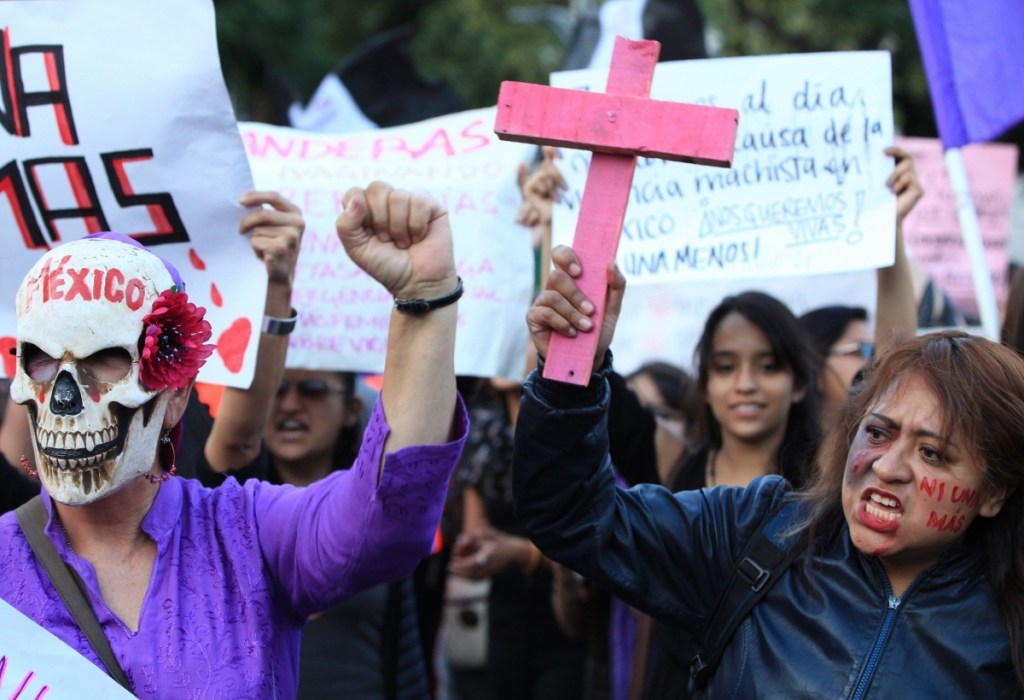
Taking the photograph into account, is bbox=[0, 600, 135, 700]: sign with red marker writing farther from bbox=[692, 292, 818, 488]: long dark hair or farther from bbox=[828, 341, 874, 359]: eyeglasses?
bbox=[828, 341, 874, 359]: eyeglasses

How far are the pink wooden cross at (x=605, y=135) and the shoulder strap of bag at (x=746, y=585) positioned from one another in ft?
1.66

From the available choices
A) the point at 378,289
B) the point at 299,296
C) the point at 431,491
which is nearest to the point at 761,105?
the point at 378,289

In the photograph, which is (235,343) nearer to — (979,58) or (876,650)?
(876,650)

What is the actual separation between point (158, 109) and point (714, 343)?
1.73 metres

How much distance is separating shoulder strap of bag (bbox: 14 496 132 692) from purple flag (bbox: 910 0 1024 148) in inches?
111

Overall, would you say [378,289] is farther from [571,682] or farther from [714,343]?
[571,682]

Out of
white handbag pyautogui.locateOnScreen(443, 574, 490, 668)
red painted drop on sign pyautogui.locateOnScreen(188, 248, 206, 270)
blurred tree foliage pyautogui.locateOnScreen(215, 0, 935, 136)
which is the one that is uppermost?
blurred tree foliage pyautogui.locateOnScreen(215, 0, 935, 136)

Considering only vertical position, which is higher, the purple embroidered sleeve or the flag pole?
the flag pole

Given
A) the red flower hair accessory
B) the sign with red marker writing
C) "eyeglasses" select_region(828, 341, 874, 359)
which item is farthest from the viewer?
"eyeglasses" select_region(828, 341, 874, 359)

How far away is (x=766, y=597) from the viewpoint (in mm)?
2398

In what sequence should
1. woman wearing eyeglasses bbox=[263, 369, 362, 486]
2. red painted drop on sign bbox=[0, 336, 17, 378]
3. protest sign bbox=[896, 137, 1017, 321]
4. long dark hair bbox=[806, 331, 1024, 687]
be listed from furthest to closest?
protest sign bbox=[896, 137, 1017, 321]
woman wearing eyeglasses bbox=[263, 369, 362, 486]
red painted drop on sign bbox=[0, 336, 17, 378]
long dark hair bbox=[806, 331, 1024, 687]

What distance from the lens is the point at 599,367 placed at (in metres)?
2.36

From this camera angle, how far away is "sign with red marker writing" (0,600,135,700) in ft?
6.81

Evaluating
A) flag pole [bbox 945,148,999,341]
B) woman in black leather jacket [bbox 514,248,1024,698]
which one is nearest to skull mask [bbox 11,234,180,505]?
woman in black leather jacket [bbox 514,248,1024,698]
